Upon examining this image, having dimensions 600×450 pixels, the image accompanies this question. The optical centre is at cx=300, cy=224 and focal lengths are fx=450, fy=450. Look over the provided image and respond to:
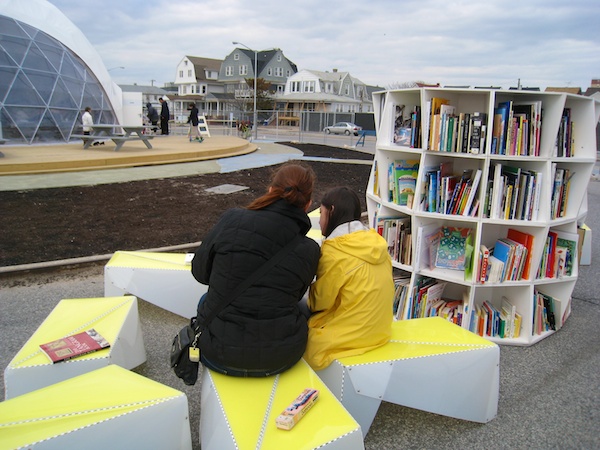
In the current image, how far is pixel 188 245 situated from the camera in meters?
6.91

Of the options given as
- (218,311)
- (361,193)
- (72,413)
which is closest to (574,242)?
(218,311)

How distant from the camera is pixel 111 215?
8508mm

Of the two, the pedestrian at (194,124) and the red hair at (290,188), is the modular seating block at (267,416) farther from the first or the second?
the pedestrian at (194,124)

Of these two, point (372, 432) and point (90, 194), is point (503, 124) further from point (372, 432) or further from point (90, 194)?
point (90, 194)

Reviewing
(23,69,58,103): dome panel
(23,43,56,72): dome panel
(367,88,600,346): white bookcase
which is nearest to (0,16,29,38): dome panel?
(23,43,56,72): dome panel

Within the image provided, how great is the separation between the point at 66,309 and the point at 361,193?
8.82m

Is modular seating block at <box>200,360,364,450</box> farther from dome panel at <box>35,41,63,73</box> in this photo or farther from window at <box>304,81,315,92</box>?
window at <box>304,81,315,92</box>

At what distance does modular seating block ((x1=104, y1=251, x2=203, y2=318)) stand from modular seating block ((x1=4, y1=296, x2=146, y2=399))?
645 mm

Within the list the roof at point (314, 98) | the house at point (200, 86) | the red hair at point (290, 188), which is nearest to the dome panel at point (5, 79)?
the red hair at point (290, 188)

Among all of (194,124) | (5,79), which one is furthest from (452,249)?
(194,124)

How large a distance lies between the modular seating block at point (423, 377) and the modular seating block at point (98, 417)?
3.58 feet

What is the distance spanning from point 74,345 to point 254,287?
5.52 ft

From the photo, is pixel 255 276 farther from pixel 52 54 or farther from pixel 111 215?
pixel 52 54

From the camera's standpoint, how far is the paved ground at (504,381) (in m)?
3.17
